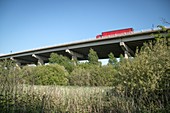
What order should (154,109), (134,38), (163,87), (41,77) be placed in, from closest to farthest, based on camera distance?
(154,109) < (163,87) < (41,77) < (134,38)

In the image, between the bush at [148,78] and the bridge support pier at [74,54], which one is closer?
the bush at [148,78]

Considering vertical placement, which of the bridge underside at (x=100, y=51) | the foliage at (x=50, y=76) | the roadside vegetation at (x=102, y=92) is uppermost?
the bridge underside at (x=100, y=51)

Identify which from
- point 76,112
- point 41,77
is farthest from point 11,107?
point 41,77

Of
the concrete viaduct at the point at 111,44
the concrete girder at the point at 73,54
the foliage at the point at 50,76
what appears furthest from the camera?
the concrete girder at the point at 73,54

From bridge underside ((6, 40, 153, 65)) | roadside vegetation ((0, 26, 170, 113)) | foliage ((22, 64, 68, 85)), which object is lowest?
roadside vegetation ((0, 26, 170, 113))

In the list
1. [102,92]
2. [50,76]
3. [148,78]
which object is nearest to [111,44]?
[50,76]

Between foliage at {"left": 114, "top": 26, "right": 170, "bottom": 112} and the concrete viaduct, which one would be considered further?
the concrete viaduct

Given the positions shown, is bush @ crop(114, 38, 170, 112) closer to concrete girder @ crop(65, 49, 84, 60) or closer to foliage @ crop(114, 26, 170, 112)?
foliage @ crop(114, 26, 170, 112)

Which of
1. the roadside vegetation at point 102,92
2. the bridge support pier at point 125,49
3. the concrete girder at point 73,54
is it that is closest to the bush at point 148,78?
the roadside vegetation at point 102,92

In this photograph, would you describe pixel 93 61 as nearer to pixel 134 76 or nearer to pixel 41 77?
pixel 41 77

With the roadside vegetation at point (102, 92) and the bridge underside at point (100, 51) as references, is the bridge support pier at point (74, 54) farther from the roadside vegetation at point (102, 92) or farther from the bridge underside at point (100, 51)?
the roadside vegetation at point (102, 92)

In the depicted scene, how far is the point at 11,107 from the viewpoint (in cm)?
→ 563

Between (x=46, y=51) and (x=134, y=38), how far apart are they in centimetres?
2677

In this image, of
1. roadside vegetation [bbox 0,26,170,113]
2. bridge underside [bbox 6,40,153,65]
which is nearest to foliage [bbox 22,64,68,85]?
roadside vegetation [bbox 0,26,170,113]
